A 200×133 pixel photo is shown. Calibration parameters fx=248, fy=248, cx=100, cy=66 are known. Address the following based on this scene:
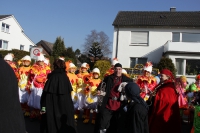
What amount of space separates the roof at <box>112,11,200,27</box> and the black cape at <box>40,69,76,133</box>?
78.1ft

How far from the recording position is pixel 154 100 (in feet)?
18.9

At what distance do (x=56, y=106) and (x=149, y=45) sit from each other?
2355cm

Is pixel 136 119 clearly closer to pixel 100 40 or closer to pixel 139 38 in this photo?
pixel 139 38

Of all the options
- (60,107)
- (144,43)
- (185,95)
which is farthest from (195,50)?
(60,107)

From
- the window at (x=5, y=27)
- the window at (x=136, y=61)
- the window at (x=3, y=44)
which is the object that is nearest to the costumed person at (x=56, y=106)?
the window at (x=136, y=61)

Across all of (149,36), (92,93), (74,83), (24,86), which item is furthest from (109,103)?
(149,36)

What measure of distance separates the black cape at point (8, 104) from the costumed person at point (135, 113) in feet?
7.23

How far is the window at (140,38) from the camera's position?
2823cm

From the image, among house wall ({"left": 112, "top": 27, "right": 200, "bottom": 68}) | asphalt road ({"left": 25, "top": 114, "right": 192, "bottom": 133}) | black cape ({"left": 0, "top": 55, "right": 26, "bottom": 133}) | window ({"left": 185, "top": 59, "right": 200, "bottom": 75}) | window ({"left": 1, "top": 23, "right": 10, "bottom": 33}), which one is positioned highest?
window ({"left": 1, "top": 23, "right": 10, "bottom": 33})

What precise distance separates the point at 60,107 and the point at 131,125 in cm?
227

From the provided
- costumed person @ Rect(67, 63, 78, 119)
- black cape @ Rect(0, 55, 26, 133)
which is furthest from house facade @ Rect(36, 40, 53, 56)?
black cape @ Rect(0, 55, 26, 133)

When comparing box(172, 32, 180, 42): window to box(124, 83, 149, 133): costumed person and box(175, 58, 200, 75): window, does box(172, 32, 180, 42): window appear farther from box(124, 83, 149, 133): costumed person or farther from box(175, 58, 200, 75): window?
box(124, 83, 149, 133): costumed person

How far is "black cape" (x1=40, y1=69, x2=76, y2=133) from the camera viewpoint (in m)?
5.54

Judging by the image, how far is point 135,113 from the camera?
3791mm
